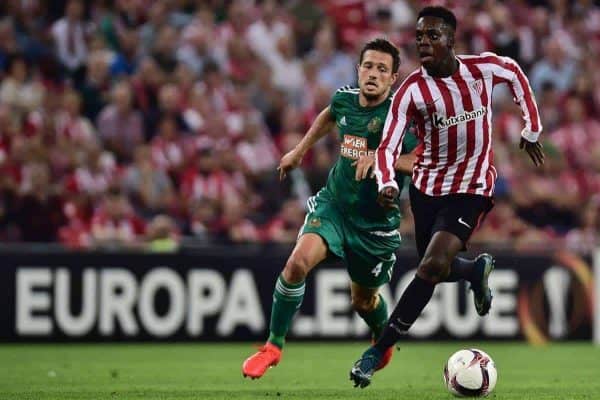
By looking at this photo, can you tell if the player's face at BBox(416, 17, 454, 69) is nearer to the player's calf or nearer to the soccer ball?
the player's calf

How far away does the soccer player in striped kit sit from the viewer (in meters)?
8.06

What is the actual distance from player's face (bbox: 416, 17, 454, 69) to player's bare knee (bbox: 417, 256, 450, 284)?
125 centimetres

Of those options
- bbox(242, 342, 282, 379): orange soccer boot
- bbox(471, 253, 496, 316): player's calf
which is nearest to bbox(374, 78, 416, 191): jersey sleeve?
bbox(471, 253, 496, 316): player's calf

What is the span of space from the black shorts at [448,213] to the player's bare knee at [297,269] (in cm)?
80

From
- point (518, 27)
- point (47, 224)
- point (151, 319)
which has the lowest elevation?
point (151, 319)

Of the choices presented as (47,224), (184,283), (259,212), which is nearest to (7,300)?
(47,224)

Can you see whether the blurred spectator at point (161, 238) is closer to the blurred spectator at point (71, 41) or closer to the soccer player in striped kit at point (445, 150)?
the blurred spectator at point (71, 41)

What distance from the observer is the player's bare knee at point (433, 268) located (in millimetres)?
8055

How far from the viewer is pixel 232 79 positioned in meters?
17.2

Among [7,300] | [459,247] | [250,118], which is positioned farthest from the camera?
[250,118]

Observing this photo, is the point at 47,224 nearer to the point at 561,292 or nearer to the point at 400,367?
the point at 400,367

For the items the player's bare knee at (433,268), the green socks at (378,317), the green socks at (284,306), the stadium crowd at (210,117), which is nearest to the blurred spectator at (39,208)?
the stadium crowd at (210,117)

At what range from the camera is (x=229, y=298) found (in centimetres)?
1468

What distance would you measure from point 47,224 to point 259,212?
107 inches
